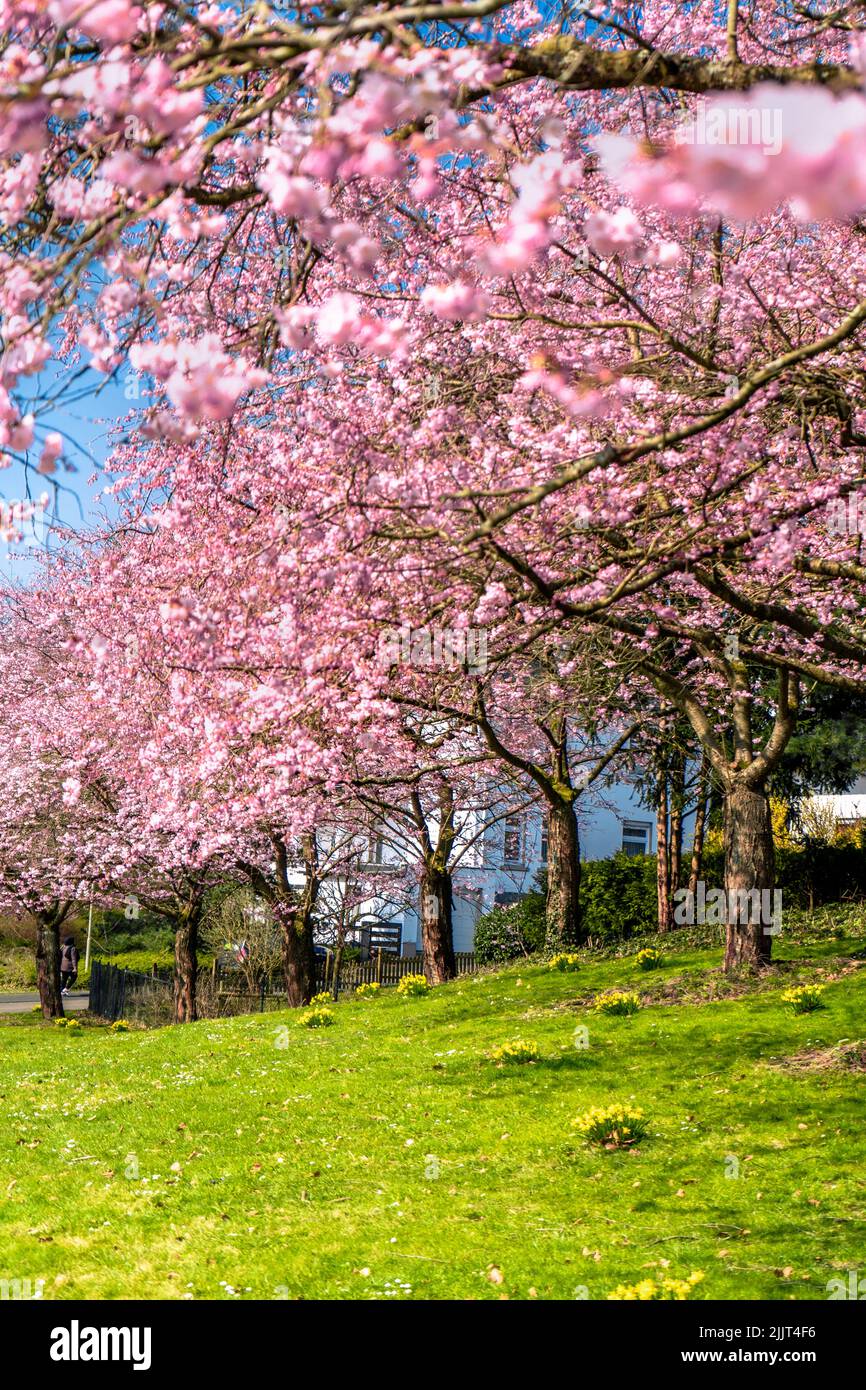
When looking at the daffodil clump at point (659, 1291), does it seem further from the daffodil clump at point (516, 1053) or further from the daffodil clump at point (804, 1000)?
the daffodil clump at point (804, 1000)

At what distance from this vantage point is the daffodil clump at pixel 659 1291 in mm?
5344

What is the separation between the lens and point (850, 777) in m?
22.0

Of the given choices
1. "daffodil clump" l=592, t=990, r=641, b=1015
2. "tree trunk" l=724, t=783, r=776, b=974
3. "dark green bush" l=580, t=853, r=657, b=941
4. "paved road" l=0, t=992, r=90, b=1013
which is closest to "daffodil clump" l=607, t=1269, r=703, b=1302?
"daffodil clump" l=592, t=990, r=641, b=1015

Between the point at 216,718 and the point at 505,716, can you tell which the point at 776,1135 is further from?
the point at 505,716

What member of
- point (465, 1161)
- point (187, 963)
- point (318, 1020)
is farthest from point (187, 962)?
point (465, 1161)

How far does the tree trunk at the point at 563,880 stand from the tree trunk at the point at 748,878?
4.68m

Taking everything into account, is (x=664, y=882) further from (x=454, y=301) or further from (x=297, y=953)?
(x=454, y=301)

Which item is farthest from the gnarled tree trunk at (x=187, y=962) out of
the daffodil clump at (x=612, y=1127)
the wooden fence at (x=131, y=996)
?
the daffodil clump at (x=612, y=1127)

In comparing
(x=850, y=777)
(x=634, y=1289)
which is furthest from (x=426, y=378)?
(x=850, y=777)

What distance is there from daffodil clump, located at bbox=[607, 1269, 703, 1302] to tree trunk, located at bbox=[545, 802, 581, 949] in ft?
42.4

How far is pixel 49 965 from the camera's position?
Result: 2784 cm

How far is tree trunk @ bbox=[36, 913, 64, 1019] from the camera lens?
27781 mm

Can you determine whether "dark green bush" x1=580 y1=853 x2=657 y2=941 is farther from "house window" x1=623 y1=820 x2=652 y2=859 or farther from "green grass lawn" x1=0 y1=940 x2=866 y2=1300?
"house window" x1=623 y1=820 x2=652 y2=859
